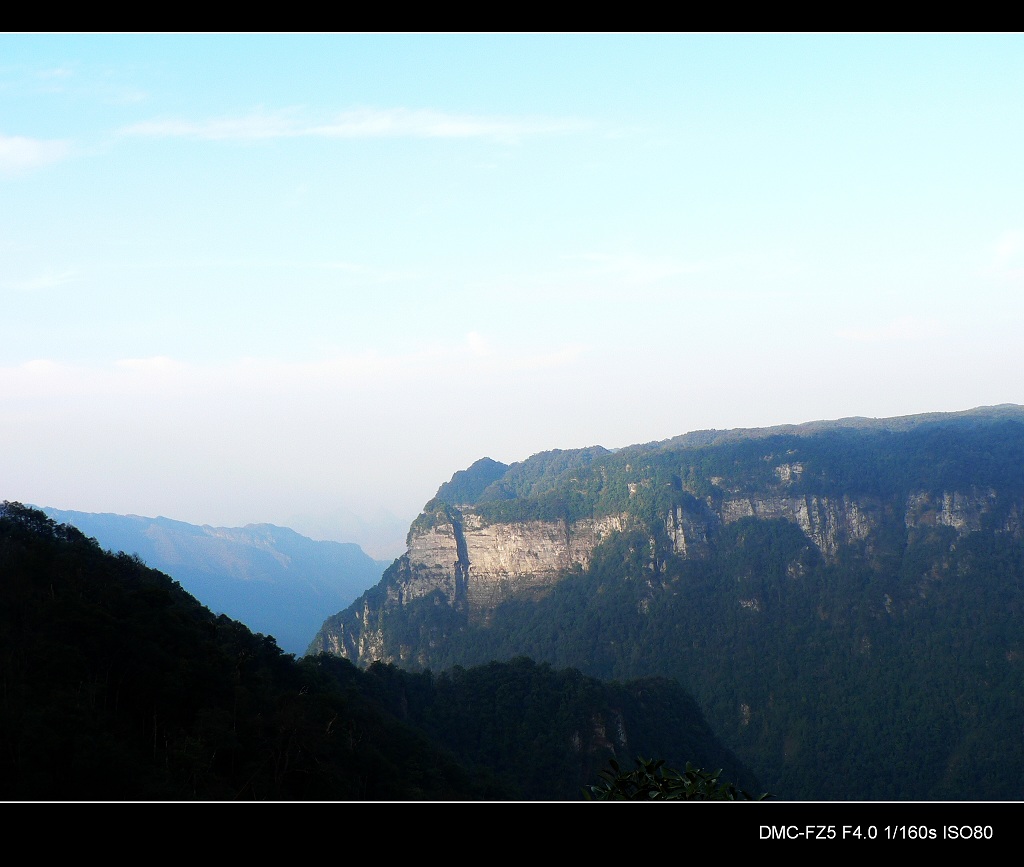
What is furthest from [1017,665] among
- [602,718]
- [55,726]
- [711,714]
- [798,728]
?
[55,726]

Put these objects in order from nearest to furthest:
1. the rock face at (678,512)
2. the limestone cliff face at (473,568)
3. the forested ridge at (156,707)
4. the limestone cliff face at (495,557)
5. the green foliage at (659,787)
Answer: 1. the green foliage at (659,787)
2. the forested ridge at (156,707)
3. the rock face at (678,512)
4. the limestone cliff face at (473,568)
5. the limestone cliff face at (495,557)

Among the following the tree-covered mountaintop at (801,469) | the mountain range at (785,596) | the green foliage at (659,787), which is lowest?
the mountain range at (785,596)

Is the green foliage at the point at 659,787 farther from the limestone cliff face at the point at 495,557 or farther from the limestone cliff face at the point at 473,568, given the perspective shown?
the limestone cliff face at the point at 495,557

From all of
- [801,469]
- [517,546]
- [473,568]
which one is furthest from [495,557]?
[801,469]

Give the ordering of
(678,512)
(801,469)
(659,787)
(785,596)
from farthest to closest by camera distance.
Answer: (801,469) < (678,512) < (785,596) < (659,787)

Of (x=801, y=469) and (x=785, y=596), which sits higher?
(x=801, y=469)

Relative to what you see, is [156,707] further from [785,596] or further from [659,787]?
[785,596]

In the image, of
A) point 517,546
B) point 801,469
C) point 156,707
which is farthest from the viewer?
point 517,546

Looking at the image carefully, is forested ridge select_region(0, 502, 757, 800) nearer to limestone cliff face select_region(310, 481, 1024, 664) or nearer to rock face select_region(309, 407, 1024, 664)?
limestone cliff face select_region(310, 481, 1024, 664)

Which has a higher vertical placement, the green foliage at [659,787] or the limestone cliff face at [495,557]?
the green foliage at [659,787]

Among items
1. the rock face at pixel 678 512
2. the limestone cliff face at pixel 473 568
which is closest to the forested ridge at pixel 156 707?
the rock face at pixel 678 512
